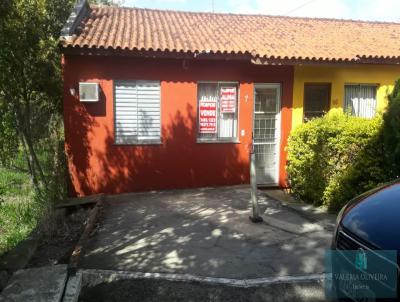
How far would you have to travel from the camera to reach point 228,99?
1009cm

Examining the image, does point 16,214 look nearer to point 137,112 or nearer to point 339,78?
point 137,112

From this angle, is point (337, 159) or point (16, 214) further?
point (16, 214)

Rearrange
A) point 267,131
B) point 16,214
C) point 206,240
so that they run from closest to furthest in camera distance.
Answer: point 206,240 < point 16,214 < point 267,131

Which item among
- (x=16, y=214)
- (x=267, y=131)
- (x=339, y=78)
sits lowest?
(x=16, y=214)

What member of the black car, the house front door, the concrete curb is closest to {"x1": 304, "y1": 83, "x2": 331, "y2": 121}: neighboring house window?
the house front door

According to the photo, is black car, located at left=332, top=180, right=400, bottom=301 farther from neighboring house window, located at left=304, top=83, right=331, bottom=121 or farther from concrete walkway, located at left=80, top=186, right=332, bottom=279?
neighboring house window, located at left=304, top=83, right=331, bottom=121

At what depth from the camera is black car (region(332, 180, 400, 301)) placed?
9.32 ft

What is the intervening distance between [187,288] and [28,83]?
5.98 meters

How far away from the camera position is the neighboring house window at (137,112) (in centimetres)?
951

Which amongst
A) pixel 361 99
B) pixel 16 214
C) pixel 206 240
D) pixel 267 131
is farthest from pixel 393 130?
pixel 16 214

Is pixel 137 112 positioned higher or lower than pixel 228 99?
lower

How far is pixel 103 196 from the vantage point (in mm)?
9305

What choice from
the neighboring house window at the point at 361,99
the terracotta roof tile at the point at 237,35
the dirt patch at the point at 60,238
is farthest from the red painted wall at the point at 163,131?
the neighboring house window at the point at 361,99

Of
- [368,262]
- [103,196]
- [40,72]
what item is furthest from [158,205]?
[368,262]
